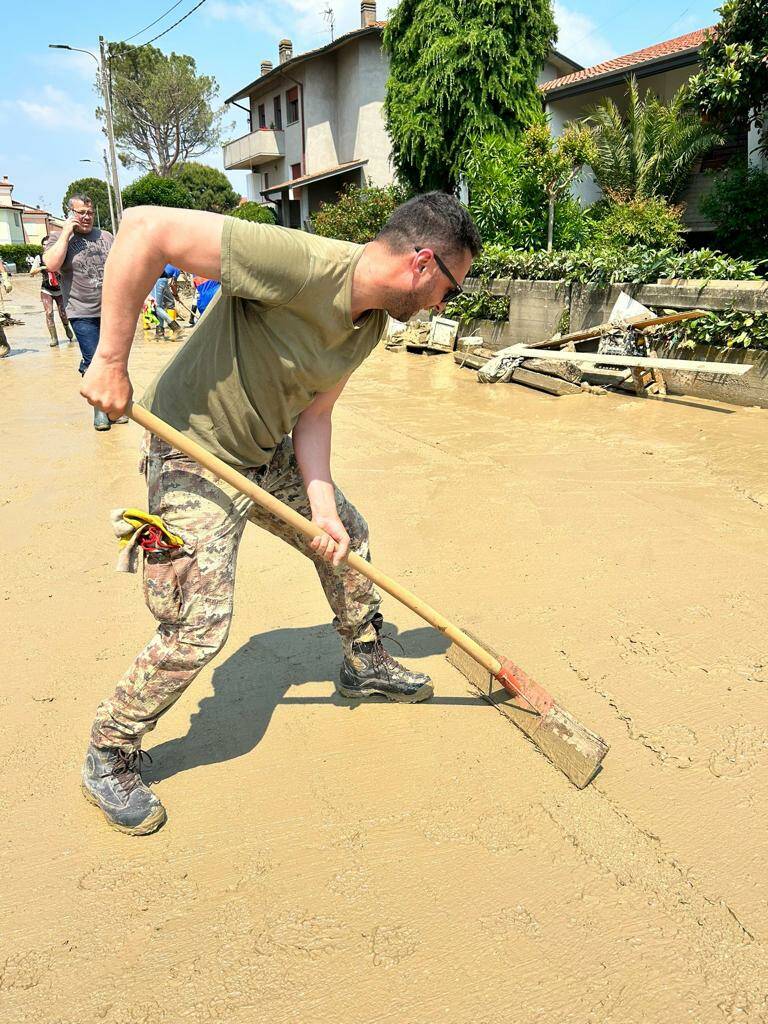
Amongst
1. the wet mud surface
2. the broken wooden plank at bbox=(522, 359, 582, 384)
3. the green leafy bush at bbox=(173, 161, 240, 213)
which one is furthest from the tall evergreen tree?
the green leafy bush at bbox=(173, 161, 240, 213)

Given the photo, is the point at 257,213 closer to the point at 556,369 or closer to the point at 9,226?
the point at 556,369

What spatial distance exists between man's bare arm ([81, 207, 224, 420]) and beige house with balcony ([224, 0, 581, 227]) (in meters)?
22.2

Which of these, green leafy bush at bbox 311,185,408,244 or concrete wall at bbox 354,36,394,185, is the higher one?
concrete wall at bbox 354,36,394,185

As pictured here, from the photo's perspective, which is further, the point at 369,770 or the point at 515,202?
the point at 515,202

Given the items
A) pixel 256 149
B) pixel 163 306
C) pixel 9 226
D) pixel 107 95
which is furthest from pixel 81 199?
pixel 9 226

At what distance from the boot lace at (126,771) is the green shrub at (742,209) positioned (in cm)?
1225

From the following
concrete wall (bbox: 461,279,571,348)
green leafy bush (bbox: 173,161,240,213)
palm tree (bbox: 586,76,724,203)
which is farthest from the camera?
green leafy bush (bbox: 173,161,240,213)

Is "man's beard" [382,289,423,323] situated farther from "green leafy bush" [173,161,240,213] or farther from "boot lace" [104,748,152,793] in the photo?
"green leafy bush" [173,161,240,213]

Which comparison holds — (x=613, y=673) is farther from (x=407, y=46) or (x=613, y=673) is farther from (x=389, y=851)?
(x=407, y=46)

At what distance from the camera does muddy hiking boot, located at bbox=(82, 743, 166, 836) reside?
220 cm

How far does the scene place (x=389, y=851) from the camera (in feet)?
7.01

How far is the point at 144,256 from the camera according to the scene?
1823 mm

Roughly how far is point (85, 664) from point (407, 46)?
1713 cm

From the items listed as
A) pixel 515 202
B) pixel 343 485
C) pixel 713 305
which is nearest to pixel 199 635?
pixel 343 485
